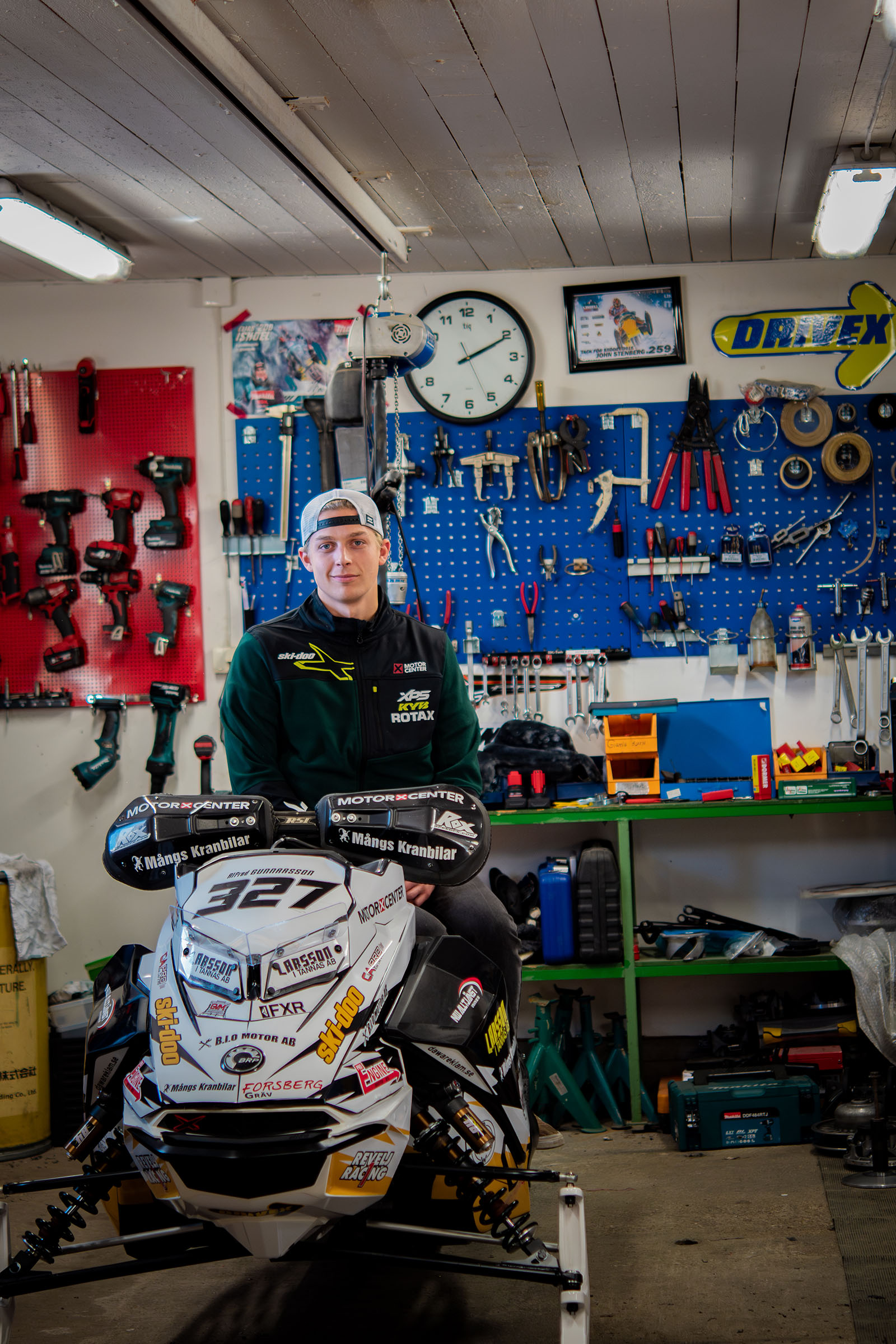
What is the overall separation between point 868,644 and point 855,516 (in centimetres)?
53

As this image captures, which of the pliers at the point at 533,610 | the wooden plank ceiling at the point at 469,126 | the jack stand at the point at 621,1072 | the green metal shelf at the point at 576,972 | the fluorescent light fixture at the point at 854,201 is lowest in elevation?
the jack stand at the point at 621,1072

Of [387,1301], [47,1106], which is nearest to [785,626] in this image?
[387,1301]

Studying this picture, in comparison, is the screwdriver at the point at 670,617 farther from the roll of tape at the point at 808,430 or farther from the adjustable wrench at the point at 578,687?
the roll of tape at the point at 808,430

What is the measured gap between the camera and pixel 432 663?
2906 millimetres

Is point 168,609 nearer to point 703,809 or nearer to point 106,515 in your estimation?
point 106,515

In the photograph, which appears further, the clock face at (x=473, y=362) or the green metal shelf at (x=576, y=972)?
the clock face at (x=473, y=362)

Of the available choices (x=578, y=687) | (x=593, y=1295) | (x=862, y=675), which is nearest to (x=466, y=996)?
(x=593, y=1295)

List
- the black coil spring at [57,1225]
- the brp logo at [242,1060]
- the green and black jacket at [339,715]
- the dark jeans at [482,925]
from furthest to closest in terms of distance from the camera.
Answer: the green and black jacket at [339,715], the dark jeans at [482,925], the black coil spring at [57,1225], the brp logo at [242,1060]

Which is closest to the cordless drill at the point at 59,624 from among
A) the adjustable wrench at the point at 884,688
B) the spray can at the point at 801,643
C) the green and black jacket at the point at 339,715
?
the green and black jacket at the point at 339,715

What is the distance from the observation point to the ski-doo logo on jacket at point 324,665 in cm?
283

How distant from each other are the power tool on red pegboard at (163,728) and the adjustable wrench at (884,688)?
2864mm

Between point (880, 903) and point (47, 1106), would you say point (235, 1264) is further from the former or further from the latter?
point (880, 903)

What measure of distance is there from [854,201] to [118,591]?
3218 millimetres

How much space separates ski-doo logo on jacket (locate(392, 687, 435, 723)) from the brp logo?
1.26 metres
